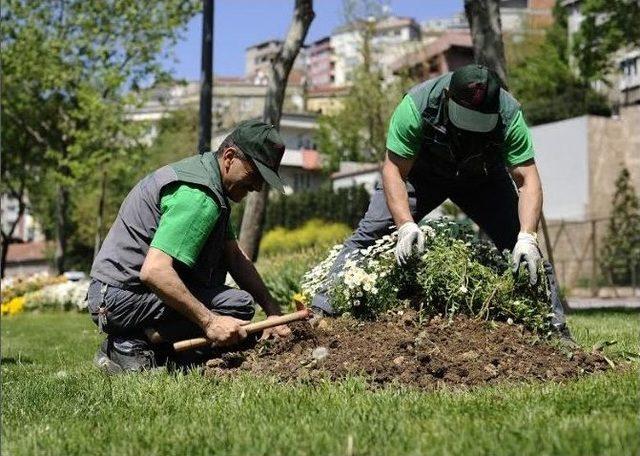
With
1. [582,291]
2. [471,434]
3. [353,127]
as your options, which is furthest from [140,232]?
[353,127]

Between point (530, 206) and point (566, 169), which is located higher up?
point (530, 206)

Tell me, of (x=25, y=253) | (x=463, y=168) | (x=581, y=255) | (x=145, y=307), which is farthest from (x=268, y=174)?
(x=25, y=253)

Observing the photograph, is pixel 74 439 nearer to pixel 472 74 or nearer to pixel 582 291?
pixel 472 74

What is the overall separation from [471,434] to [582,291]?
24.3 metres

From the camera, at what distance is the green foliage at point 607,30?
62.2 feet

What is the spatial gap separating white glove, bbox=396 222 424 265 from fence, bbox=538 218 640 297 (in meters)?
21.5

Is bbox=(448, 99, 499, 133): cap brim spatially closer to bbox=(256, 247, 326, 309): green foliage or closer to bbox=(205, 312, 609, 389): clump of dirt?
bbox=(205, 312, 609, 389): clump of dirt

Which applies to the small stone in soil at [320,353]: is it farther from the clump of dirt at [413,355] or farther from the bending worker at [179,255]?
the bending worker at [179,255]

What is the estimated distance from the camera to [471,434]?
336 centimetres

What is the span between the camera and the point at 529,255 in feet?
18.1

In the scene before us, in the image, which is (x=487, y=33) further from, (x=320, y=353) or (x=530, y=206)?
(x=320, y=353)

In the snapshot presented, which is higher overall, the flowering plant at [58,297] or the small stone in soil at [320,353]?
the small stone in soil at [320,353]

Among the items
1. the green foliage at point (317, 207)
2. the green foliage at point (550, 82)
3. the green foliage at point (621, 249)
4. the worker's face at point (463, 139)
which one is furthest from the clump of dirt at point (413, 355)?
the green foliage at point (550, 82)

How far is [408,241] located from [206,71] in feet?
30.8
